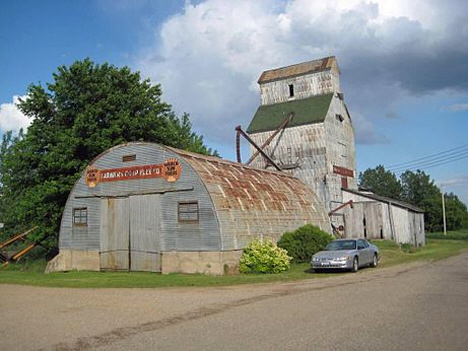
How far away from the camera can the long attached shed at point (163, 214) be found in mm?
23578

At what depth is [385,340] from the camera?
8.52m

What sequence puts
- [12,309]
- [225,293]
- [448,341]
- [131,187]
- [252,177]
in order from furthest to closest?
1. [252,177]
2. [131,187]
3. [225,293]
4. [12,309]
5. [448,341]

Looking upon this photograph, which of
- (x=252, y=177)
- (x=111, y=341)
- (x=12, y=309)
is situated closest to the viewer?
(x=111, y=341)

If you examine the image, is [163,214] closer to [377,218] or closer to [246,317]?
[246,317]

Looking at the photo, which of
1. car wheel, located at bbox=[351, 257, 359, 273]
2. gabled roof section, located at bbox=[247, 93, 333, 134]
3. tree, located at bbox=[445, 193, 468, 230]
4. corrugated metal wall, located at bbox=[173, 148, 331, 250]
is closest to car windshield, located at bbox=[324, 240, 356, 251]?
car wheel, located at bbox=[351, 257, 359, 273]

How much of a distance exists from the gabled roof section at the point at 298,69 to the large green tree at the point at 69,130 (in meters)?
16.6

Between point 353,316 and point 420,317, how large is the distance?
52.7 inches

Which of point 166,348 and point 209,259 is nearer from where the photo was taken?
point 166,348

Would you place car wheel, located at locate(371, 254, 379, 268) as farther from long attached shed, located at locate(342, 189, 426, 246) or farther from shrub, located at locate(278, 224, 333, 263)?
long attached shed, located at locate(342, 189, 426, 246)

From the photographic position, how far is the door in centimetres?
2484

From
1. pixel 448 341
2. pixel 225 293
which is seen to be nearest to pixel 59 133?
pixel 225 293

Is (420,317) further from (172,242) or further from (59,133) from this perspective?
(59,133)

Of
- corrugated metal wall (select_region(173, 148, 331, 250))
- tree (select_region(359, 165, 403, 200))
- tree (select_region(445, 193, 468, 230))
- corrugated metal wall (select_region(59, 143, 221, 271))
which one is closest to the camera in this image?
corrugated metal wall (select_region(59, 143, 221, 271))

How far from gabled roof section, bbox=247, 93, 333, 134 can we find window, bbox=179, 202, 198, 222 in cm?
2329
